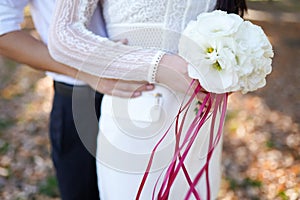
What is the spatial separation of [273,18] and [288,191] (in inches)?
89.1

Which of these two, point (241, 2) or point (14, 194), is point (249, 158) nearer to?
point (14, 194)

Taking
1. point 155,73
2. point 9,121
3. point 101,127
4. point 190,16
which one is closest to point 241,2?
point 190,16

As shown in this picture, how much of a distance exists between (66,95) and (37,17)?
238mm

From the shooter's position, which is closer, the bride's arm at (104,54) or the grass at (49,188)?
the bride's arm at (104,54)

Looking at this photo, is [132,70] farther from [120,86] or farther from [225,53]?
[225,53]

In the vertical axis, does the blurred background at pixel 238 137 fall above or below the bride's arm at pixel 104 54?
below

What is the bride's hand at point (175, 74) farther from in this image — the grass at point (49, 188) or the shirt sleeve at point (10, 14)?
the grass at point (49, 188)

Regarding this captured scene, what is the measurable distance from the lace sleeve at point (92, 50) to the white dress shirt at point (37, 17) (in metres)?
0.14

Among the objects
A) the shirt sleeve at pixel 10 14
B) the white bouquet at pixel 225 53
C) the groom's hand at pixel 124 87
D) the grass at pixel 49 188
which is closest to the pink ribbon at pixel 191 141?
the white bouquet at pixel 225 53

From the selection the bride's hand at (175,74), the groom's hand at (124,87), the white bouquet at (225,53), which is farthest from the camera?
the groom's hand at (124,87)

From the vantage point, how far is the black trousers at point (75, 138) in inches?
62.9

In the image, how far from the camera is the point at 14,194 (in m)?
3.06

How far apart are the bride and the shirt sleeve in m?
0.15

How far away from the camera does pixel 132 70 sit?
1.35 metres
